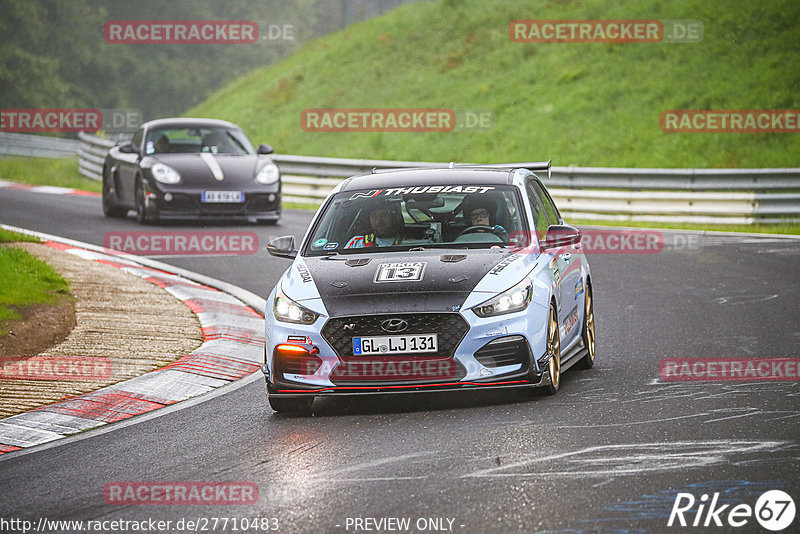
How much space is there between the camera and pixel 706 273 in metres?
15.1

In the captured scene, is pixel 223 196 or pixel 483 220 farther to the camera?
pixel 223 196

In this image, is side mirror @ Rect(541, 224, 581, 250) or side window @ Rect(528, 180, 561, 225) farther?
side window @ Rect(528, 180, 561, 225)

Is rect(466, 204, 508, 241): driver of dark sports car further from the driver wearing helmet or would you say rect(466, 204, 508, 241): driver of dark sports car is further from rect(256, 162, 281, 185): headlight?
rect(256, 162, 281, 185): headlight

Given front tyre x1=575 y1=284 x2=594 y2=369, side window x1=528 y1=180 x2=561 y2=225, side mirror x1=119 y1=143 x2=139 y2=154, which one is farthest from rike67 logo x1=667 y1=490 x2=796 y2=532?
side mirror x1=119 y1=143 x2=139 y2=154

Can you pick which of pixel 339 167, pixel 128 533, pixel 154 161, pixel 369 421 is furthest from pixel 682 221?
pixel 128 533

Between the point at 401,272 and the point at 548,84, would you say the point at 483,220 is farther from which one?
the point at 548,84

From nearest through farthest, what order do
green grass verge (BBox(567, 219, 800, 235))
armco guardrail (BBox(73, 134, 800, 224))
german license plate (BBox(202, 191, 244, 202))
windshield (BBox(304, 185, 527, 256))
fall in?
windshield (BBox(304, 185, 527, 256)) < german license plate (BBox(202, 191, 244, 202)) < green grass verge (BBox(567, 219, 800, 235)) < armco guardrail (BBox(73, 134, 800, 224))

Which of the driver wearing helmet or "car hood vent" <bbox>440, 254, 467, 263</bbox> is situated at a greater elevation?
the driver wearing helmet

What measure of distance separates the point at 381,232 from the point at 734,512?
4.07m

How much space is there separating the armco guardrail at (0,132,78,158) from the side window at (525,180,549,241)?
1607 inches

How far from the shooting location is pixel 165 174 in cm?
1905

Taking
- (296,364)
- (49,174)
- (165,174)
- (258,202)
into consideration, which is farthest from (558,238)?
(49,174)

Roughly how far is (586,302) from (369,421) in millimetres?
2682

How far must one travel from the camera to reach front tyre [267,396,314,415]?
26.6ft
